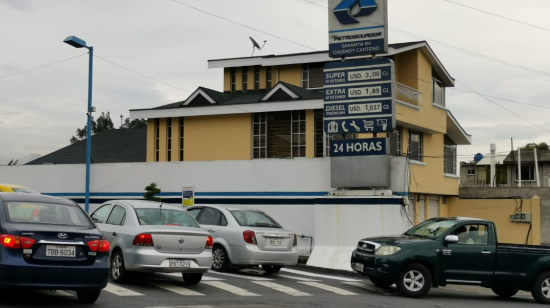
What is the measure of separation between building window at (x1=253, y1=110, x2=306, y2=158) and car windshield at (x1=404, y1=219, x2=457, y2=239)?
1357 centimetres

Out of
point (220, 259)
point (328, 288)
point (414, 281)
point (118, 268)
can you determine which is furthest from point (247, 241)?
point (414, 281)

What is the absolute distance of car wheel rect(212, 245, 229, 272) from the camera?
642 inches

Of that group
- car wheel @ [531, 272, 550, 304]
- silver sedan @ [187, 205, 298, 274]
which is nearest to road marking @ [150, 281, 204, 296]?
silver sedan @ [187, 205, 298, 274]

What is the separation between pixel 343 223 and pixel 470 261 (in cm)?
648

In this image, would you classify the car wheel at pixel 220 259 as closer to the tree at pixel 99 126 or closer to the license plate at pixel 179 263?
the license plate at pixel 179 263

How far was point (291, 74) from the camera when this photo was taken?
3378 cm

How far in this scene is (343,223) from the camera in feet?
67.7

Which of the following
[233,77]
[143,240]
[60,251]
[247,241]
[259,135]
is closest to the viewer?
[60,251]

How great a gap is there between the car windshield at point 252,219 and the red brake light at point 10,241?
7.28 m

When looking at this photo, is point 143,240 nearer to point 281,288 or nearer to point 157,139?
point 281,288

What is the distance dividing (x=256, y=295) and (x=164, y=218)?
230 centimetres

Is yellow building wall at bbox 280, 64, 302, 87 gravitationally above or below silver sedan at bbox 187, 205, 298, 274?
above

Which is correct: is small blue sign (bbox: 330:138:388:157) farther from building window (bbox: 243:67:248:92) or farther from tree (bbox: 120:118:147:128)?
tree (bbox: 120:118:147:128)

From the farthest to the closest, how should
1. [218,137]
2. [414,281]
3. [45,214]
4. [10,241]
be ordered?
[218,137]
[414,281]
[45,214]
[10,241]
